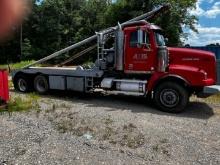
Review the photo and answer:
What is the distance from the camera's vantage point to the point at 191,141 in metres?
7.79

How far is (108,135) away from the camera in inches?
317

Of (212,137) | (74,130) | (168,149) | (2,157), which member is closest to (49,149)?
(2,157)

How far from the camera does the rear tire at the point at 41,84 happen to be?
1423cm

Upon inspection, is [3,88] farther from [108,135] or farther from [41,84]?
[108,135]

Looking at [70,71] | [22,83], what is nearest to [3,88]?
[70,71]

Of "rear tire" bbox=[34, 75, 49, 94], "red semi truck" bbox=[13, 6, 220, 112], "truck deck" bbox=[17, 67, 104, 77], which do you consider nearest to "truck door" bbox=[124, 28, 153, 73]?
"red semi truck" bbox=[13, 6, 220, 112]

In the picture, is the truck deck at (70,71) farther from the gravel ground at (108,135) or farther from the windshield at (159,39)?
the windshield at (159,39)

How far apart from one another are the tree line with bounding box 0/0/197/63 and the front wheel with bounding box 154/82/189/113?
23.4m

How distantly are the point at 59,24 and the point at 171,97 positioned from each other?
35344 millimetres

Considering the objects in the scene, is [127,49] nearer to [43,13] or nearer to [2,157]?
[2,157]

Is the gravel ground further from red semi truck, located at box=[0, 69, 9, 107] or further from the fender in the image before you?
red semi truck, located at box=[0, 69, 9, 107]

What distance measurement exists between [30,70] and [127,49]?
4.50m

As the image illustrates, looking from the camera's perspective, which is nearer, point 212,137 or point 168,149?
point 168,149

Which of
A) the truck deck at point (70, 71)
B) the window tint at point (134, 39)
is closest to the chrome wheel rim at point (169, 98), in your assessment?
the window tint at point (134, 39)
